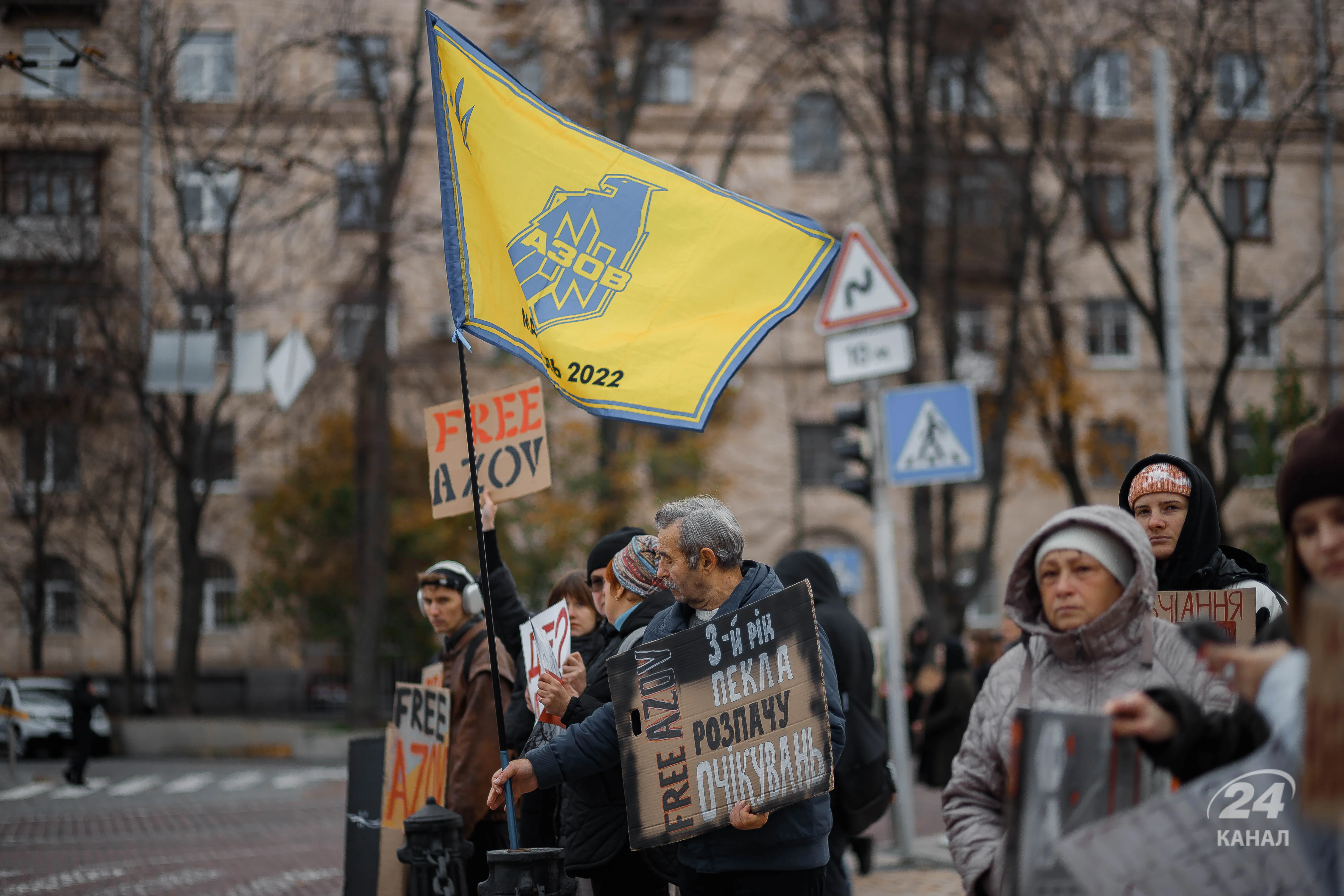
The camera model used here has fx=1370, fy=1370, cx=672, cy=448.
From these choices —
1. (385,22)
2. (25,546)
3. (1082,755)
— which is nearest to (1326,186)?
(385,22)

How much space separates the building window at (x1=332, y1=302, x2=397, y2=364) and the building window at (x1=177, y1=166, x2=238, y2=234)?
2.68 meters

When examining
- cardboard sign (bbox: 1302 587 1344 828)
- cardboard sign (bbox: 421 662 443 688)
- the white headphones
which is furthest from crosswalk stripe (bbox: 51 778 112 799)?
cardboard sign (bbox: 1302 587 1344 828)

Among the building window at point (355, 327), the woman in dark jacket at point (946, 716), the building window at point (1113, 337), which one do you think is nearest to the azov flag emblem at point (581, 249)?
the woman in dark jacket at point (946, 716)

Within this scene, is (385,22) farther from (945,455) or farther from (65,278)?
(945,455)

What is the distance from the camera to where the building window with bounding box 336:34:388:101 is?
22.5m

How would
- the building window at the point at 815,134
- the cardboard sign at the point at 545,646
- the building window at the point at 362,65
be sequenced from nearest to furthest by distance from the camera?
the cardboard sign at the point at 545,646, the building window at the point at 362,65, the building window at the point at 815,134

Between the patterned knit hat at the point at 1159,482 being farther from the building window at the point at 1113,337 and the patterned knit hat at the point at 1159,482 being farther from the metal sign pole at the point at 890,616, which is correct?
the building window at the point at 1113,337


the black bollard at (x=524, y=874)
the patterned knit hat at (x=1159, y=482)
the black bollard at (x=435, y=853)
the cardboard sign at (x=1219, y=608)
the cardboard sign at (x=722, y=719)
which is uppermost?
the patterned knit hat at (x=1159, y=482)

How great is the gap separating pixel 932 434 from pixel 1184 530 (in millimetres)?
5277

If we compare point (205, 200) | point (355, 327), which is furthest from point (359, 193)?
point (205, 200)

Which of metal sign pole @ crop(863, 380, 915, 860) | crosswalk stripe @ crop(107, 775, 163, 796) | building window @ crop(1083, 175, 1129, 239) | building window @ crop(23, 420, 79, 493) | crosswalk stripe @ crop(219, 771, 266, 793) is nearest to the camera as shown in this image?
metal sign pole @ crop(863, 380, 915, 860)

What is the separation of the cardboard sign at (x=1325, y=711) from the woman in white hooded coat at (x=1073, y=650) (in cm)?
61

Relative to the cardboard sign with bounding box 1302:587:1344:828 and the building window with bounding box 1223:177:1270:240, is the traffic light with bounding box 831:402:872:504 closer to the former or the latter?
the cardboard sign with bounding box 1302:587:1344:828

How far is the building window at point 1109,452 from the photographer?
23.9 meters
